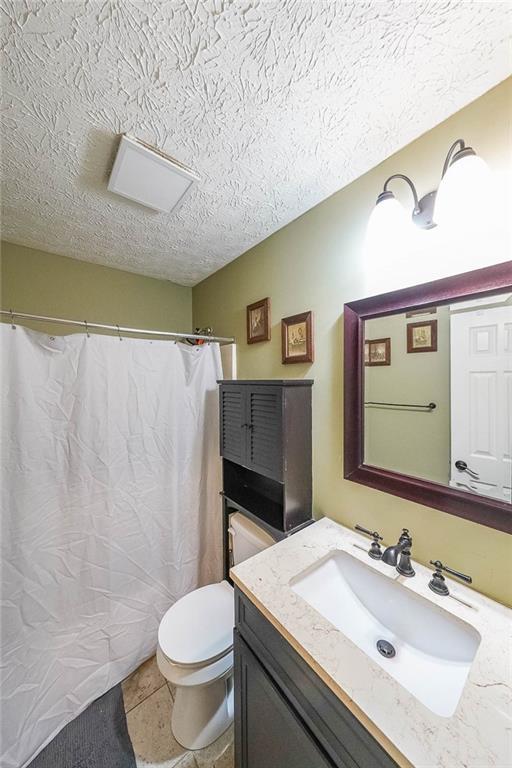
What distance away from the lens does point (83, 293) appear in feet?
5.95

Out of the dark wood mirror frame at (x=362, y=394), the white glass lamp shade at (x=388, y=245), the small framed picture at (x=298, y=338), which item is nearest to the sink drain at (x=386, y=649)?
the dark wood mirror frame at (x=362, y=394)

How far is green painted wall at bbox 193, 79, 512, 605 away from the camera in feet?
2.57

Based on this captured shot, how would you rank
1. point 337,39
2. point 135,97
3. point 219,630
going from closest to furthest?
point 337,39, point 135,97, point 219,630

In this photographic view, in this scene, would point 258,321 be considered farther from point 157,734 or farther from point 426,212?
point 157,734

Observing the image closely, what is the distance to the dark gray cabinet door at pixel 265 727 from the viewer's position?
0.66 m

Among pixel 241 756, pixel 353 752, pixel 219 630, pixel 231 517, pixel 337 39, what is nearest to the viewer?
pixel 353 752

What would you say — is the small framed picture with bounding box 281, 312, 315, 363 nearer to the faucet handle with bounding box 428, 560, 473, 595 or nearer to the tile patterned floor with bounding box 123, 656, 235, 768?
the faucet handle with bounding box 428, 560, 473, 595

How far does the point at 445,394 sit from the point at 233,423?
3.20 feet

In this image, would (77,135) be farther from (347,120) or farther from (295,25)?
(347,120)

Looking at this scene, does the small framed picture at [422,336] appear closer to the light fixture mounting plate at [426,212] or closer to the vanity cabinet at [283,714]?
the light fixture mounting plate at [426,212]

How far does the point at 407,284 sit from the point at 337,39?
667 millimetres

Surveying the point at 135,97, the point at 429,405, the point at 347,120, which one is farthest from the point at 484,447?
the point at 135,97

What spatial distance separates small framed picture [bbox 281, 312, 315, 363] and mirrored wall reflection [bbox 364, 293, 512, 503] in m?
0.28

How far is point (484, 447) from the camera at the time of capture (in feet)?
2.62
